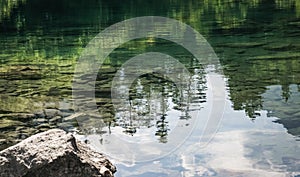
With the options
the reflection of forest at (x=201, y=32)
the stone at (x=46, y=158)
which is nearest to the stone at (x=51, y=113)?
the reflection of forest at (x=201, y=32)

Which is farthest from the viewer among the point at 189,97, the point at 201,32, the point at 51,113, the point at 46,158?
the point at 201,32

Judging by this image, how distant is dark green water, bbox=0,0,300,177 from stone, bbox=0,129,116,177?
78.4 inches

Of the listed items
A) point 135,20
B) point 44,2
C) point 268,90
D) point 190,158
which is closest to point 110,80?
point 268,90

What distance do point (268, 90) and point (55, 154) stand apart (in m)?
8.20

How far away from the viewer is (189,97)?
13.4 m

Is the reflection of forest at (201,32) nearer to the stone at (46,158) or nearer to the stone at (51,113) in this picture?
the stone at (51,113)

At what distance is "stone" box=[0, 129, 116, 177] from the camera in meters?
6.37

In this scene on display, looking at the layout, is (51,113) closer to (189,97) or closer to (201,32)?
(189,97)

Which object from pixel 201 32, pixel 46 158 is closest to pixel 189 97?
pixel 46 158

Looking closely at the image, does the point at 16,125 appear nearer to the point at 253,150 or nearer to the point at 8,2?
the point at 253,150

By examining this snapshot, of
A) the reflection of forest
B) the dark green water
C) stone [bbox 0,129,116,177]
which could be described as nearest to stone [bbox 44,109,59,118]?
the dark green water

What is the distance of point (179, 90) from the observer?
14.2m

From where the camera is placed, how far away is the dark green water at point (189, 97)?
9.03 meters

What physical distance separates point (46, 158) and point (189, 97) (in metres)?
7.36
